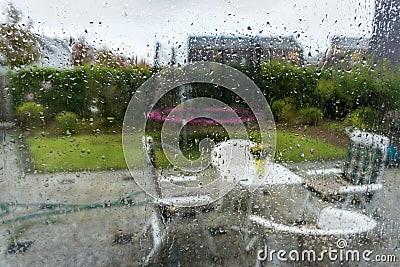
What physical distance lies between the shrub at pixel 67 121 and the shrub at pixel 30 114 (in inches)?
2.3

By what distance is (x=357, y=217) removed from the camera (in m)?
1.38

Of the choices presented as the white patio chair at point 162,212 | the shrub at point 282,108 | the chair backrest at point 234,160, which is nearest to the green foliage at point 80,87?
the white patio chair at point 162,212

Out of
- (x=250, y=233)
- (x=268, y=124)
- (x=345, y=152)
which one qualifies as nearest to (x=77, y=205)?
(x=250, y=233)

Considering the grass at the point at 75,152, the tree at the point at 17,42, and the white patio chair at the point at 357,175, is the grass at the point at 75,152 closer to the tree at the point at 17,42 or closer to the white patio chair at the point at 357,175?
the tree at the point at 17,42

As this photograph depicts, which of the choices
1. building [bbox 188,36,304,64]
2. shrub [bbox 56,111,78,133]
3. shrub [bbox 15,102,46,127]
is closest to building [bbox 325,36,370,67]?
building [bbox 188,36,304,64]

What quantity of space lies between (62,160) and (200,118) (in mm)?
539

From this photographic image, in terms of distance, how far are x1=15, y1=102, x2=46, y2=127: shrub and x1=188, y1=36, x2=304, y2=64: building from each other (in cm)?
58

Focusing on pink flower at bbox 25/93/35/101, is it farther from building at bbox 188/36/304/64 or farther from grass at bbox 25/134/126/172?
building at bbox 188/36/304/64

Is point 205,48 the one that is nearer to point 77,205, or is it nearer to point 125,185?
point 125,185

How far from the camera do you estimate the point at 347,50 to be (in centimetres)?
129

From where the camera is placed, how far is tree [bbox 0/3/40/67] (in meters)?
1.14

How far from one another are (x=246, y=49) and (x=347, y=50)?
0.40 m

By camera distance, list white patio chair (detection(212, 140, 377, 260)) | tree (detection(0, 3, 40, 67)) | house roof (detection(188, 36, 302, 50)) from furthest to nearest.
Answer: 1. white patio chair (detection(212, 140, 377, 260))
2. house roof (detection(188, 36, 302, 50))
3. tree (detection(0, 3, 40, 67))

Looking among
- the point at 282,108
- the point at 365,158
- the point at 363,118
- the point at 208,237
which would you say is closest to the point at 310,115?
the point at 282,108
